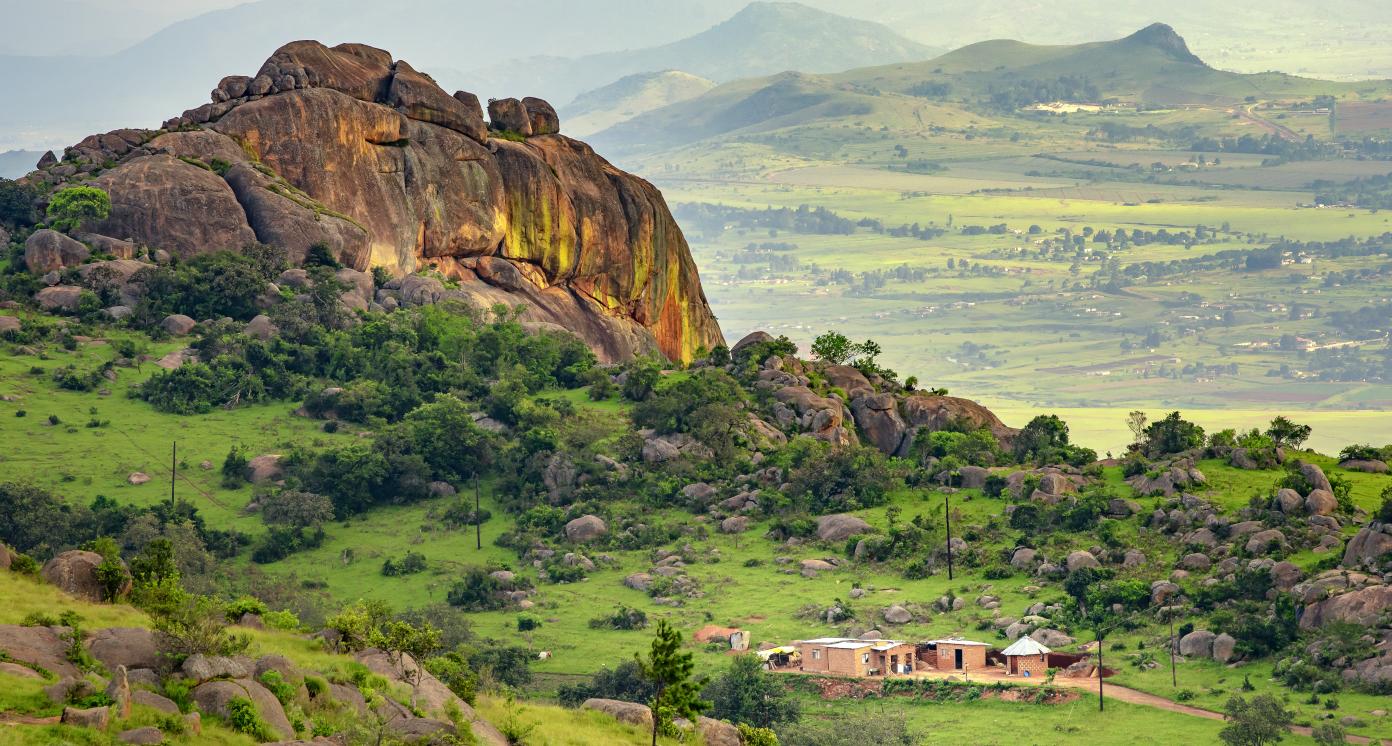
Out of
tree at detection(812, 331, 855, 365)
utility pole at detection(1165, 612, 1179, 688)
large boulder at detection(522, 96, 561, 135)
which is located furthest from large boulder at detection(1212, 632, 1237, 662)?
large boulder at detection(522, 96, 561, 135)

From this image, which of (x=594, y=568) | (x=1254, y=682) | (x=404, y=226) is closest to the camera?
(x=1254, y=682)

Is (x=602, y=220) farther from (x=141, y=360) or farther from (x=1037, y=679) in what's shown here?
→ (x=1037, y=679)

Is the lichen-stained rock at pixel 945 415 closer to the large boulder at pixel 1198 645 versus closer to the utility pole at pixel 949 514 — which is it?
the utility pole at pixel 949 514

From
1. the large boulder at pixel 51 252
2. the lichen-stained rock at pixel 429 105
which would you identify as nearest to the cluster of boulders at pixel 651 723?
the large boulder at pixel 51 252

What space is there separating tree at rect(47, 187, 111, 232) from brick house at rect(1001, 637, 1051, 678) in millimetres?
60275

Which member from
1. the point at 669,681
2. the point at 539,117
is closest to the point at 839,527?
the point at 669,681

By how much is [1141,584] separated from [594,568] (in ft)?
85.1

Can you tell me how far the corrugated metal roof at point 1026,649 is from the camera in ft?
246

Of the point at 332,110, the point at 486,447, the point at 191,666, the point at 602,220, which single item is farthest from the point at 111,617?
the point at 602,220

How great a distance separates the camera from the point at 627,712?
177 feet

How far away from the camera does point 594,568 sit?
89688 mm

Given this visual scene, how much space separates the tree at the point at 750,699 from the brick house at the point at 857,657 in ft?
10.4

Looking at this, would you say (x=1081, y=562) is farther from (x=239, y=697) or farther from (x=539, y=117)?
(x=539, y=117)

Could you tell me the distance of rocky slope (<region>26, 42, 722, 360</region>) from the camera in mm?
109312
